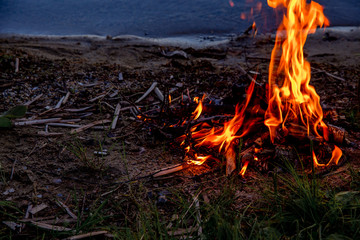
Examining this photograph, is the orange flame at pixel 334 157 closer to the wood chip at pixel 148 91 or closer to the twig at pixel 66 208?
the twig at pixel 66 208

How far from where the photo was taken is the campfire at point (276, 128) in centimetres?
285

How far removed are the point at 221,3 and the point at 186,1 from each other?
1.18 meters

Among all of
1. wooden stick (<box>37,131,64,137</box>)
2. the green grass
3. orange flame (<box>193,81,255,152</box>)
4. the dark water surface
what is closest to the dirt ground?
wooden stick (<box>37,131,64,137</box>)

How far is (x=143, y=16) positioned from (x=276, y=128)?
7.64m

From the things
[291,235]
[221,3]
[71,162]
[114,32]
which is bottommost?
[291,235]

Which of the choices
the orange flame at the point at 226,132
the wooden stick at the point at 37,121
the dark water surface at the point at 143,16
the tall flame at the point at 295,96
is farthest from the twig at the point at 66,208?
the dark water surface at the point at 143,16

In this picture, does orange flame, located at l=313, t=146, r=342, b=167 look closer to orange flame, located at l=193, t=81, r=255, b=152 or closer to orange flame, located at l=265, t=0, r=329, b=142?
orange flame, located at l=265, t=0, r=329, b=142

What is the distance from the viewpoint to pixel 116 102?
4.24 meters

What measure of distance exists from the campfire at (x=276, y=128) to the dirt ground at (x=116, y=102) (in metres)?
0.16

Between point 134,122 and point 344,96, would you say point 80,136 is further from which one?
point 344,96

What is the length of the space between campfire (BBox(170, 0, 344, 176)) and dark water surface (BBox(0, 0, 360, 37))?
5.36 meters

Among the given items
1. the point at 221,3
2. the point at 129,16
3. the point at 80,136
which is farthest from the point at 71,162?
the point at 221,3

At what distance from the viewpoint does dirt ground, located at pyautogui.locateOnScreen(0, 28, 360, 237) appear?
2627 millimetres

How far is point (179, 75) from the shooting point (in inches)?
198
